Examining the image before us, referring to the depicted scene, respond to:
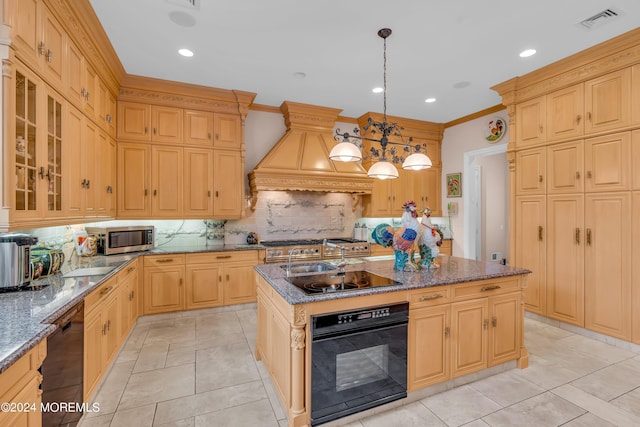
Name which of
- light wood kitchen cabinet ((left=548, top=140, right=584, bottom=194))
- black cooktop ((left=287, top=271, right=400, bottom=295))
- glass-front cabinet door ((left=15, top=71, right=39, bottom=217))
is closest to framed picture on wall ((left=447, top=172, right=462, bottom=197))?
light wood kitchen cabinet ((left=548, top=140, right=584, bottom=194))

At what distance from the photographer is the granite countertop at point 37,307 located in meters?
1.20

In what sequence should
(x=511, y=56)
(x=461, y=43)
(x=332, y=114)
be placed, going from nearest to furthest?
1. (x=461, y=43)
2. (x=511, y=56)
3. (x=332, y=114)

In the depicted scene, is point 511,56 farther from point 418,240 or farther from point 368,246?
point 368,246

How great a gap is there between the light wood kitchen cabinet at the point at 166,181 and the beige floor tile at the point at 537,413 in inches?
158

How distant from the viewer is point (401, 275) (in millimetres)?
2383

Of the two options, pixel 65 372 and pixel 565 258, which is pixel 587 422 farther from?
pixel 65 372

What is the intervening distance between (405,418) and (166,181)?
3813 millimetres

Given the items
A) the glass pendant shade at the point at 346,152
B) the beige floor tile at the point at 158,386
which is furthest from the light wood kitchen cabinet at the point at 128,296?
the glass pendant shade at the point at 346,152

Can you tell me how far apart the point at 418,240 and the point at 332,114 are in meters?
3.10

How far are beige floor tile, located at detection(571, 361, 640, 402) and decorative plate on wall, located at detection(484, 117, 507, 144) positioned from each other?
320cm

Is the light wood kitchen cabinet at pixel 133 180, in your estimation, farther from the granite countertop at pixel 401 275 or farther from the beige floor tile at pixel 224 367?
the granite countertop at pixel 401 275

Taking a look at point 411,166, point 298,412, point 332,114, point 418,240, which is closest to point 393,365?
point 298,412

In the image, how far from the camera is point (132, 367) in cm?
269

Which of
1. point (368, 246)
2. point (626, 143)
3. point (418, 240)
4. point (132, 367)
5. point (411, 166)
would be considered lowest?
point (132, 367)
